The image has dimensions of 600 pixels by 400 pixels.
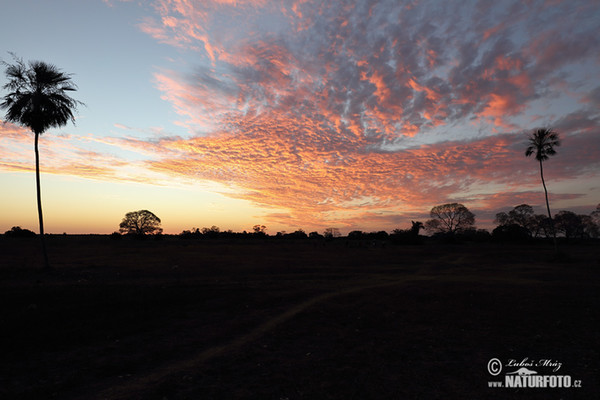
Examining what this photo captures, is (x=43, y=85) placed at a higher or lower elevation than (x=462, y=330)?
higher

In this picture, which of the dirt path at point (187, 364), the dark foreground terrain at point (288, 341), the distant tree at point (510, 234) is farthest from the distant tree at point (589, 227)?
the dirt path at point (187, 364)

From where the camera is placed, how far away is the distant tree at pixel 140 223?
99.7m

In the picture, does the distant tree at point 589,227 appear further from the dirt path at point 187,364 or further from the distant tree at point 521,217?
the dirt path at point 187,364

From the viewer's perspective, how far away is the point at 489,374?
27.8 ft

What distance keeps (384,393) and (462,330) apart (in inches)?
270

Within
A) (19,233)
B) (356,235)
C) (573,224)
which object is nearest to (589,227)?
(573,224)

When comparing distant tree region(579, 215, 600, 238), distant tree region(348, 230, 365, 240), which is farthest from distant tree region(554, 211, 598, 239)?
distant tree region(348, 230, 365, 240)

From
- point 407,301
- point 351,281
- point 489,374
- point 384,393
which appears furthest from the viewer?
point 351,281

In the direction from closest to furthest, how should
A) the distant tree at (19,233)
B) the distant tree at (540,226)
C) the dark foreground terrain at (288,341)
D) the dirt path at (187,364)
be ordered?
the dirt path at (187,364) → the dark foreground terrain at (288,341) → the distant tree at (19,233) → the distant tree at (540,226)

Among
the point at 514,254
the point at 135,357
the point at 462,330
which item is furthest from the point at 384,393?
the point at 514,254

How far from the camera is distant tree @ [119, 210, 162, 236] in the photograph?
99.7 meters

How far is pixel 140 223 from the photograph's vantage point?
10200cm

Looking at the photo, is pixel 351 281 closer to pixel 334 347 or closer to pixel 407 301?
pixel 407 301

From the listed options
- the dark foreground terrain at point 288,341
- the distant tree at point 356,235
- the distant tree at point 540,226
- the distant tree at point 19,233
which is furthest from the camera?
the distant tree at point 356,235
